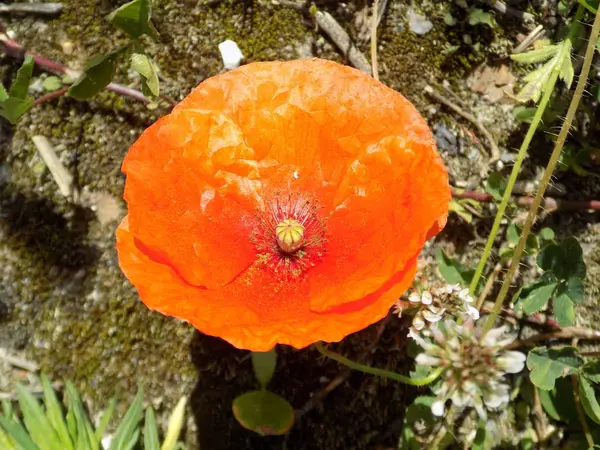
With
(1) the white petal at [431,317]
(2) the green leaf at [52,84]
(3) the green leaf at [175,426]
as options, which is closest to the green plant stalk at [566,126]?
(1) the white petal at [431,317]

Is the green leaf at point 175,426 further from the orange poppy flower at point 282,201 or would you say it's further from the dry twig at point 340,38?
the dry twig at point 340,38

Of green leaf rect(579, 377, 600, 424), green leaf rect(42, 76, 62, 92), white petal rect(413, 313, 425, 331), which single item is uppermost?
green leaf rect(42, 76, 62, 92)

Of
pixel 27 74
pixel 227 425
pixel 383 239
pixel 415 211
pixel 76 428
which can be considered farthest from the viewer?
pixel 227 425

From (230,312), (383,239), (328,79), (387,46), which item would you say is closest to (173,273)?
(230,312)

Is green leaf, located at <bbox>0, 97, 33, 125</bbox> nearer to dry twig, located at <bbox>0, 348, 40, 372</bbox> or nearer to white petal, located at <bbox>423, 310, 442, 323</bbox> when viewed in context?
dry twig, located at <bbox>0, 348, 40, 372</bbox>

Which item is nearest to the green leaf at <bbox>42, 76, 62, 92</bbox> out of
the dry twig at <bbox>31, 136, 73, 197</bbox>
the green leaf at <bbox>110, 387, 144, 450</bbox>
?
the dry twig at <bbox>31, 136, 73, 197</bbox>

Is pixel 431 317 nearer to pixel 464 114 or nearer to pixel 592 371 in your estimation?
pixel 592 371

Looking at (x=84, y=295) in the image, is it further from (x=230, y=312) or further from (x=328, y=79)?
(x=328, y=79)
